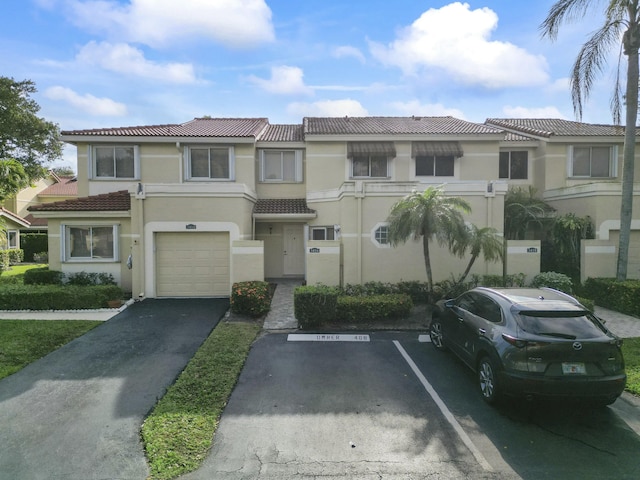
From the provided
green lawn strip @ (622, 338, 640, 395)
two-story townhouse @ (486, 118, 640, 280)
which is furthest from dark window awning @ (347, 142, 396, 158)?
green lawn strip @ (622, 338, 640, 395)

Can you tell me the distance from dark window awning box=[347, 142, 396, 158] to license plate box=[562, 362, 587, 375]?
41.2 feet

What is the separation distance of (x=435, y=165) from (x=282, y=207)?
7.31 meters

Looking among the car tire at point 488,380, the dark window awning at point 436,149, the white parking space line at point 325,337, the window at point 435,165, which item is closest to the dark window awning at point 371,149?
the dark window awning at point 436,149

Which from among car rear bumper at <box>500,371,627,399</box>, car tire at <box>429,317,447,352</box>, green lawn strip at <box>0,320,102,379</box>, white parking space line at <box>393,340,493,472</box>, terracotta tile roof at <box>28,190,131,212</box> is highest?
terracotta tile roof at <box>28,190,131,212</box>

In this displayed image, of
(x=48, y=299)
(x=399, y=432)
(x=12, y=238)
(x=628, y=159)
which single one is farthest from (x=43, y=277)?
(x=628, y=159)

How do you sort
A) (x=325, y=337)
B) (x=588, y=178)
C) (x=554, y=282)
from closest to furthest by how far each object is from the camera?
(x=325, y=337)
(x=554, y=282)
(x=588, y=178)

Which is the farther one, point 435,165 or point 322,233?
point 435,165

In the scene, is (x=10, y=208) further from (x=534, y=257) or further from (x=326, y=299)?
(x=534, y=257)

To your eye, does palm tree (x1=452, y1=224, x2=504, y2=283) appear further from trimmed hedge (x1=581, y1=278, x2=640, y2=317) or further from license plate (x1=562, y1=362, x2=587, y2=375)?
license plate (x1=562, y1=362, x2=587, y2=375)

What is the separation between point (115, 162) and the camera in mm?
16109

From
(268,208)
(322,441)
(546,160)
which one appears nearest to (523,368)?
(322,441)

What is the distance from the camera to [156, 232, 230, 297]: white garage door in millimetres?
12891

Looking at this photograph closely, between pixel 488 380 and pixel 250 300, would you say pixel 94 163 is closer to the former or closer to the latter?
pixel 250 300

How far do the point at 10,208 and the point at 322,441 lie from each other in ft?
129
